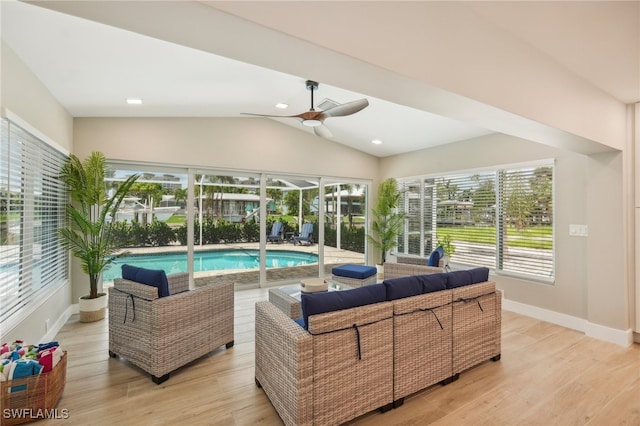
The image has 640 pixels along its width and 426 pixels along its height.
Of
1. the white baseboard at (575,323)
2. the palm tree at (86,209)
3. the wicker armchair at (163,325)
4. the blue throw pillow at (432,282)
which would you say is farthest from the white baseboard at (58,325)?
the white baseboard at (575,323)

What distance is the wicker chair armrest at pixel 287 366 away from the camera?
1.82 m

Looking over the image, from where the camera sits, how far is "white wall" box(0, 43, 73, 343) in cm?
246

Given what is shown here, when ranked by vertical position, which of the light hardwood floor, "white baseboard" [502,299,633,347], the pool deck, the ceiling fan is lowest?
the light hardwood floor

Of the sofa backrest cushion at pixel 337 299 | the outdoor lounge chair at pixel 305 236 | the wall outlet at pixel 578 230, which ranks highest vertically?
the wall outlet at pixel 578 230

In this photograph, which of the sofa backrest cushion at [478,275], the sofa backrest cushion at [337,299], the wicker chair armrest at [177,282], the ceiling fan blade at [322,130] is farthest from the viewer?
the ceiling fan blade at [322,130]

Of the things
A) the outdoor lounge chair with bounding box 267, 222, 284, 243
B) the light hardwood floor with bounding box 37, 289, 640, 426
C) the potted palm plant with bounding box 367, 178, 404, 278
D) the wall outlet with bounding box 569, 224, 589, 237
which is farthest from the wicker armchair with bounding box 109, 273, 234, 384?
the wall outlet with bounding box 569, 224, 589, 237

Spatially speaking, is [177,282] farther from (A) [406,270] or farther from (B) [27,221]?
(A) [406,270]

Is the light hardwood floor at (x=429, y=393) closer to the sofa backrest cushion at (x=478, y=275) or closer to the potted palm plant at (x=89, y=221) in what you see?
the potted palm plant at (x=89, y=221)

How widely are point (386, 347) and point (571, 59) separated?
2.92 meters

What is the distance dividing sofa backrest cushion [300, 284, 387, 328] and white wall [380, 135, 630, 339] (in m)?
3.06

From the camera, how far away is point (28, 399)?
203 centimetres

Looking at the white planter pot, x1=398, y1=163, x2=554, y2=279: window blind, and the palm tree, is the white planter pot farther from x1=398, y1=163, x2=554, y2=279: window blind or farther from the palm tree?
x1=398, y1=163, x2=554, y2=279: window blind

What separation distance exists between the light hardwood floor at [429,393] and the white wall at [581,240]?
54 centimetres

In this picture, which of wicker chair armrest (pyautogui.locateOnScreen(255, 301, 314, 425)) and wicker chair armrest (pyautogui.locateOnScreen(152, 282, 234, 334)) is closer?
wicker chair armrest (pyautogui.locateOnScreen(255, 301, 314, 425))
